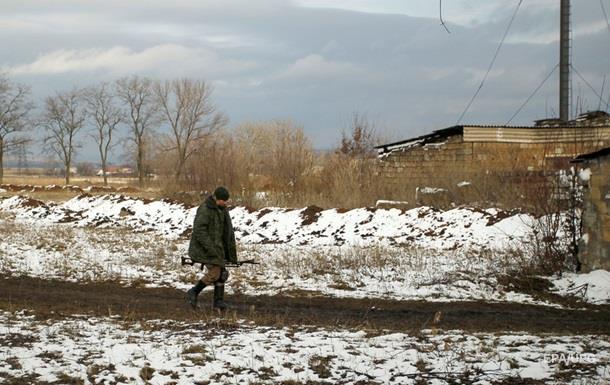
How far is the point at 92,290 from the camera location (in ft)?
42.4

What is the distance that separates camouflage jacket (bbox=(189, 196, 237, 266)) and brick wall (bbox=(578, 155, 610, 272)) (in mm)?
7329

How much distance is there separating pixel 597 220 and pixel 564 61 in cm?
2455

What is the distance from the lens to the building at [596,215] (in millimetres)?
13180

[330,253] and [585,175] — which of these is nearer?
[585,175]

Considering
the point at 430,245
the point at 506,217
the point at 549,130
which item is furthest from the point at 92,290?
the point at 549,130

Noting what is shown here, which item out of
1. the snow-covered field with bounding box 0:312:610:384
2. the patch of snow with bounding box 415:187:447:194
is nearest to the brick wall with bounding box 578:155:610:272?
the snow-covered field with bounding box 0:312:610:384

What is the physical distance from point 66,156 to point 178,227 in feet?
189

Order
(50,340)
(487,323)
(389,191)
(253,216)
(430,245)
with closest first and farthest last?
(50,340)
(487,323)
(430,245)
(253,216)
(389,191)

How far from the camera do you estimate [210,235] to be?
10.5 meters

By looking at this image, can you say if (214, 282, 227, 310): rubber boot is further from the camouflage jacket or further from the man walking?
the camouflage jacket

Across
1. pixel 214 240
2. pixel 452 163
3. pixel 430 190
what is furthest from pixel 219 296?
pixel 452 163

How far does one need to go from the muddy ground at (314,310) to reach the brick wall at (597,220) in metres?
1.92

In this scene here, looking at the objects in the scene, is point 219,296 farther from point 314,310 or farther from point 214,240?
point 314,310

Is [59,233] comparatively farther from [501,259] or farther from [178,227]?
[501,259]
